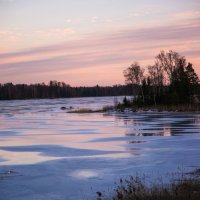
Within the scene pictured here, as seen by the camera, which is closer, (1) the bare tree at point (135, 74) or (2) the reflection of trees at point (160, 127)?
(2) the reflection of trees at point (160, 127)

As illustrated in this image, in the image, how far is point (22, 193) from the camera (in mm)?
10797

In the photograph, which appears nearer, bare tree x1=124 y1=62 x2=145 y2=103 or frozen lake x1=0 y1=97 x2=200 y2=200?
→ frozen lake x1=0 y1=97 x2=200 y2=200

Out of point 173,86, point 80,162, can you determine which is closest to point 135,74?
point 173,86

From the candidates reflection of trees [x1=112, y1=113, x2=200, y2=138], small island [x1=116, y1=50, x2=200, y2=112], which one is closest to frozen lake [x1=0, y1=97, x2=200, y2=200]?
reflection of trees [x1=112, y1=113, x2=200, y2=138]

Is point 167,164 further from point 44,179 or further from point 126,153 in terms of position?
point 44,179

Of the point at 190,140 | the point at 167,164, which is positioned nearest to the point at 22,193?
the point at 167,164

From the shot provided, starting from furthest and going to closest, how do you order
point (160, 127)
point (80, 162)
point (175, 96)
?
point (175, 96), point (160, 127), point (80, 162)

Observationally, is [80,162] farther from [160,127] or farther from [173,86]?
[173,86]

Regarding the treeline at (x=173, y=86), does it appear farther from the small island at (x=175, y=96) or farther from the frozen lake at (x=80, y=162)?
the frozen lake at (x=80, y=162)

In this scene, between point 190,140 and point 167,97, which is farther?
point 167,97

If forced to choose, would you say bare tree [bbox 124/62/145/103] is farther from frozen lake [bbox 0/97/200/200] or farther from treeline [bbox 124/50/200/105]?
frozen lake [bbox 0/97/200/200]

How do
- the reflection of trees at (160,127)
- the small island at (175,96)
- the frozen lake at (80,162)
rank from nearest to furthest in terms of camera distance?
the frozen lake at (80,162)
the reflection of trees at (160,127)
the small island at (175,96)

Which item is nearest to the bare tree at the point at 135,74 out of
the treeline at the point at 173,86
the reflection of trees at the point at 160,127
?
the treeline at the point at 173,86

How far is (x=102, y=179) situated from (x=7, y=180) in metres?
2.84
